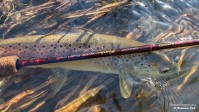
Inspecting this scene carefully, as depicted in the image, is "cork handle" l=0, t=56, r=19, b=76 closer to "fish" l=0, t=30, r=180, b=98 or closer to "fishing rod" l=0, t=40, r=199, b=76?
"fishing rod" l=0, t=40, r=199, b=76

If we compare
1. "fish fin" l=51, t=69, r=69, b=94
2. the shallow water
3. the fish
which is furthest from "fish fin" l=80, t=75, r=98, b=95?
"fish fin" l=51, t=69, r=69, b=94

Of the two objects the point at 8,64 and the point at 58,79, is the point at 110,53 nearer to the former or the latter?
the point at 58,79

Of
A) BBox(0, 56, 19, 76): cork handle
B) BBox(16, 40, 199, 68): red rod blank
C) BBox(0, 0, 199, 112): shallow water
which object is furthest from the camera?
BBox(0, 0, 199, 112): shallow water

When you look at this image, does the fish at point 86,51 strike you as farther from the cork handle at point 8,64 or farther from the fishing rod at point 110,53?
the fishing rod at point 110,53

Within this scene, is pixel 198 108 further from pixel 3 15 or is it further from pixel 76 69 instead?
pixel 3 15

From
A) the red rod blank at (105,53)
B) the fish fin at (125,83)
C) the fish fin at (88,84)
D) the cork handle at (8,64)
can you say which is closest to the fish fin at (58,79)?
the fish fin at (88,84)

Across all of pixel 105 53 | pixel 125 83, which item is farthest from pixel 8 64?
pixel 125 83

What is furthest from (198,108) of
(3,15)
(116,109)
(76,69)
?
(3,15)
